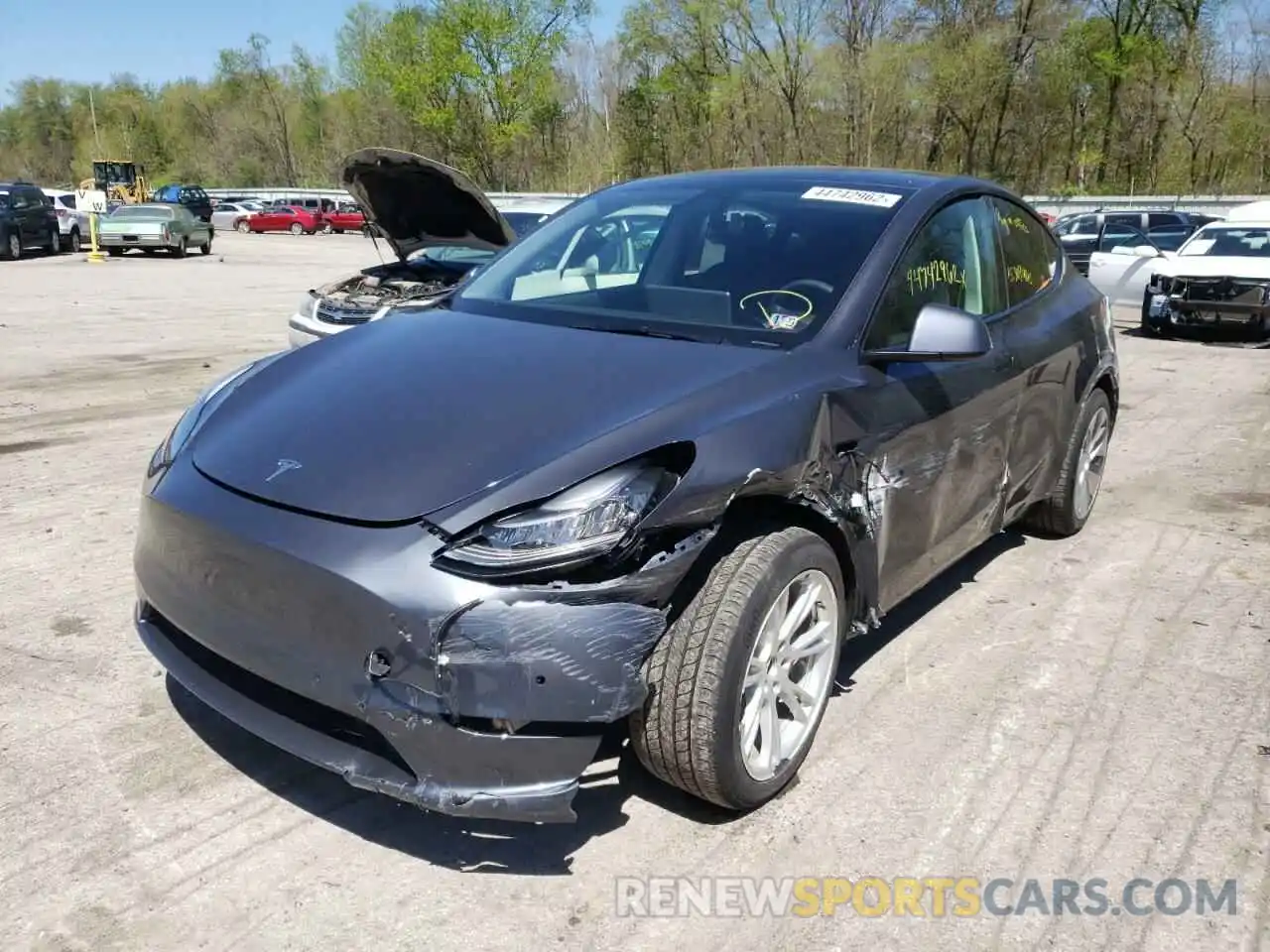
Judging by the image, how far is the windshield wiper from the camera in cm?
316

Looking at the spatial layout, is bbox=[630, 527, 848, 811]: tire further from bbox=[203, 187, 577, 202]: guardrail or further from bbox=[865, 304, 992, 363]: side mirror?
bbox=[203, 187, 577, 202]: guardrail

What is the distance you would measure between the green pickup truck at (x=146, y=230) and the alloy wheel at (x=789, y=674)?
2820 centimetres

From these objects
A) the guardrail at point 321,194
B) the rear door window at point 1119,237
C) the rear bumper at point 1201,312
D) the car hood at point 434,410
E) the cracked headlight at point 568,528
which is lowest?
the rear bumper at point 1201,312

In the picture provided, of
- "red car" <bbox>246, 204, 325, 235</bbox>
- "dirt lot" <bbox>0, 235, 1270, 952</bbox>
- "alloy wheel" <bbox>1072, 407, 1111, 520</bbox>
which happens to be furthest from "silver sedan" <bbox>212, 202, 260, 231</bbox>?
"alloy wheel" <bbox>1072, 407, 1111, 520</bbox>

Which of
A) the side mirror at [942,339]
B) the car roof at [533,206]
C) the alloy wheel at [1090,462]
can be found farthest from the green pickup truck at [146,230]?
the side mirror at [942,339]

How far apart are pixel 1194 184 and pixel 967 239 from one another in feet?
153

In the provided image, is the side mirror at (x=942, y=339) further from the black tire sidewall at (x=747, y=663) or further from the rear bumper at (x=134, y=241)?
the rear bumper at (x=134, y=241)

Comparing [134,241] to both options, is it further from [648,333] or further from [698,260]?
[648,333]

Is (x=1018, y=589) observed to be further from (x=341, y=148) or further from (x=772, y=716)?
(x=341, y=148)

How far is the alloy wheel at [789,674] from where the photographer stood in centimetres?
274

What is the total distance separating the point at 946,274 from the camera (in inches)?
148

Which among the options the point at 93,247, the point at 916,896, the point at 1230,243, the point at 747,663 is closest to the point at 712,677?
the point at 747,663

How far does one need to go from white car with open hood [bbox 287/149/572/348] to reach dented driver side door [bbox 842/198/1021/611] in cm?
448

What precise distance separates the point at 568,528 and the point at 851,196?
196 centimetres
